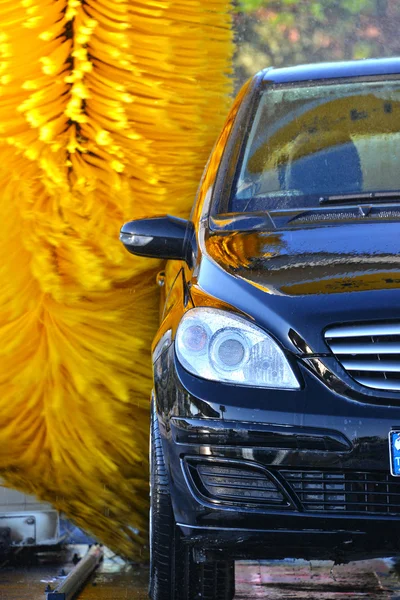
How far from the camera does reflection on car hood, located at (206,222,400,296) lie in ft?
10.3

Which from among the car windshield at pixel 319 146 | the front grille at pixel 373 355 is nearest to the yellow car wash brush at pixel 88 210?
the car windshield at pixel 319 146

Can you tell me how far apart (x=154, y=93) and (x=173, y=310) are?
Result: 1484 mm

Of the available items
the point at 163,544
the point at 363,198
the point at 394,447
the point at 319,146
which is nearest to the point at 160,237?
the point at 363,198

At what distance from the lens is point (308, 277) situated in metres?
3.18

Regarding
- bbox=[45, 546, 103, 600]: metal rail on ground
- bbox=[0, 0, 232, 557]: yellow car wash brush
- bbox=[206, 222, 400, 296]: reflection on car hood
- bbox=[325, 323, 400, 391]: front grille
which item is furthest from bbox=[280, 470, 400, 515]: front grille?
bbox=[0, 0, 232, 557]: yellow car wash brush

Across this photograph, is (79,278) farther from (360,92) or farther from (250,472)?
(250,472)

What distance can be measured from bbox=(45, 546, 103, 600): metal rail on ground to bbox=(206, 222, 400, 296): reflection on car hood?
1267 mm

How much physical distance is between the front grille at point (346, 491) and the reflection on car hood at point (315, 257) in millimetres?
456

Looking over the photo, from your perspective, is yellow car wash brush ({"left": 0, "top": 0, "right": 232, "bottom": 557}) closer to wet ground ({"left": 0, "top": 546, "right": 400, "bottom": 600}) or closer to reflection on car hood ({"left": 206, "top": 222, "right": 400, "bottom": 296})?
wet ground ({"left": 0, "top": 546, "right": 400, "bottom": 600})

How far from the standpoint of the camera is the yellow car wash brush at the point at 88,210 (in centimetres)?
469

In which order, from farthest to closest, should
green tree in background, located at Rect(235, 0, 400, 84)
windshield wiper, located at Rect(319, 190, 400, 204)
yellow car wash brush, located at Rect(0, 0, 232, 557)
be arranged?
green tree in background, located at Rect(235, 0, 400, 84) → yellow car wash brush, located at Rect(0, 0, 232, 557) → windshield wiper, located at Rect(319, 190, 400, 204)

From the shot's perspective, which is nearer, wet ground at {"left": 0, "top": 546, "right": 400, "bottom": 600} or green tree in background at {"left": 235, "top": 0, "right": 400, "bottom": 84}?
wet ground at {"left": 0, "top": 546, "right": 400, "bottom": 600}

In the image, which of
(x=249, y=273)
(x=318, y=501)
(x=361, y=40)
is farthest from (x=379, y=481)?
(x=361, y=40)

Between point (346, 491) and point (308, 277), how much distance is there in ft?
1.83
